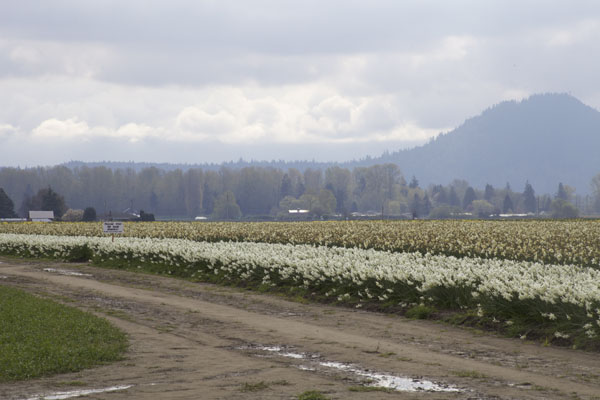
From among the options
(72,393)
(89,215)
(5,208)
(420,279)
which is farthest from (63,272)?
(5,208)

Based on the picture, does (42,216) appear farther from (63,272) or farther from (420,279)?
(420,279)

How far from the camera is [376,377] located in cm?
1027

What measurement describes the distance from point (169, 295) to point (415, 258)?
783 centimetres

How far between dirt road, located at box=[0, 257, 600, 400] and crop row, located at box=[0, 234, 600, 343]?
952 mm

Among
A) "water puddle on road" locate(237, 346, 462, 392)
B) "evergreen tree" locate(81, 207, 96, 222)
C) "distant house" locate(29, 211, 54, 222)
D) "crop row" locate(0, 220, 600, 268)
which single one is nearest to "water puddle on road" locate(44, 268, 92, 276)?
"crop row" locate(0, 220, 600, 268)

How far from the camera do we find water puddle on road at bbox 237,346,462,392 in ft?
31.6

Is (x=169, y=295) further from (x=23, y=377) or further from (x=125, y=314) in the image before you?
(x=23, y=377)

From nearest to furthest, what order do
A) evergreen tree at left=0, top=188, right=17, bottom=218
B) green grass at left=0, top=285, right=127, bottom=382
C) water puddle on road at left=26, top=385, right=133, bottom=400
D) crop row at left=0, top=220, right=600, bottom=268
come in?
1. water puddle on road at left=26, top=385, right=133, bottom=400
2. green grass at left=0, top=285, right=127, bottom=382
3. crop row at left=0, top=220, right=600, bottom=268
4. evergreen tree at left=0, top=188, right=17, bottom=218

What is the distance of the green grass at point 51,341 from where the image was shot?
10.8 metres

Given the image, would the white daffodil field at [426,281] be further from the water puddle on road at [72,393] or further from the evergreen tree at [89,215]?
the evergreen tree at [89,215]

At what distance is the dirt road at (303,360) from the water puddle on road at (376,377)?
2cm

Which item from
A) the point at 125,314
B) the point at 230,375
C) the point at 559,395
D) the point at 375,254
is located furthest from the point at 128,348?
the point at 375,254

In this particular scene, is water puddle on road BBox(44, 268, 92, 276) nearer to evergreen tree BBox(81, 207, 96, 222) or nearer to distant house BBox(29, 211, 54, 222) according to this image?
distant house BBox(29, 211, 54, 222)

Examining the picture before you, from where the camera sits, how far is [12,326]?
1410 centimetres
